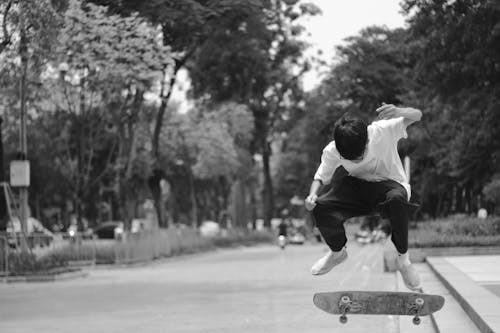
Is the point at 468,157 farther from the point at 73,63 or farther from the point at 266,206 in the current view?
the point at 266,206

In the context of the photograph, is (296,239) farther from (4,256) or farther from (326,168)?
(326,168)

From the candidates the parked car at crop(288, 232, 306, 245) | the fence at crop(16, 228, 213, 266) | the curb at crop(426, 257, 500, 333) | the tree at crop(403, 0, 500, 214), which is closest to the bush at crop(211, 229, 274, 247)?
the parked car at crop(288, 232, 306, 245)

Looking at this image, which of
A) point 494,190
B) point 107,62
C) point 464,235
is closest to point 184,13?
point 107,62

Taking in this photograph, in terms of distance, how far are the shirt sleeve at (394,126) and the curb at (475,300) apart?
7.65 ft

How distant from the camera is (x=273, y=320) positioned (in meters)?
14.4

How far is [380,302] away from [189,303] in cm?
889

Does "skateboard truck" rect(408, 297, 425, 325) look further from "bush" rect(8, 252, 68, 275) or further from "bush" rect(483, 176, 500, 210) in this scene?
"bush" rect(483, 176, 500, 210)

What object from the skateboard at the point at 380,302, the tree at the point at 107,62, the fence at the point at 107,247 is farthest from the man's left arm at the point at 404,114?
the fence at the point at 107,247

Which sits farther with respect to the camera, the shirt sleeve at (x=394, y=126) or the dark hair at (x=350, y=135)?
the shirt sleeve at (x=394, y=126)

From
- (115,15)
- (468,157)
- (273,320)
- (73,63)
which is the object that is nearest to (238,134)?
(468,157)

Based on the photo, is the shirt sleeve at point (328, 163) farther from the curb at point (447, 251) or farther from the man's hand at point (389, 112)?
the curb at point (447, 251)

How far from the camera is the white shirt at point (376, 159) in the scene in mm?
8977

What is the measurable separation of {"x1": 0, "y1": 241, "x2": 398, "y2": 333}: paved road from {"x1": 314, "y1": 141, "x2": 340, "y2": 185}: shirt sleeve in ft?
14.0

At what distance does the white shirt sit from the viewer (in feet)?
29.5
